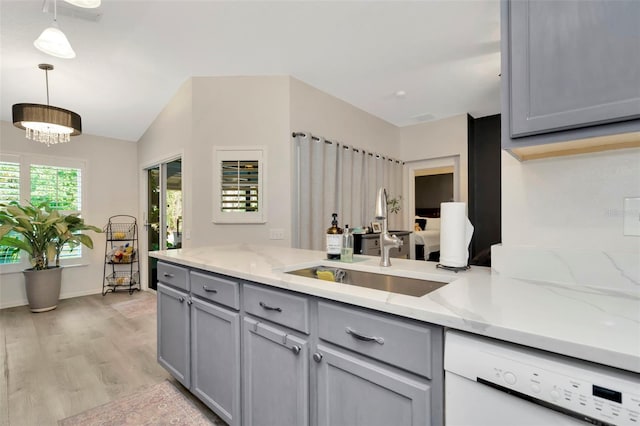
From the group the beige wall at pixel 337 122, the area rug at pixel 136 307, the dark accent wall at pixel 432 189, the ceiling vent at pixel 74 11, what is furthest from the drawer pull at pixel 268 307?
the dark accent wall at pixel 432 189

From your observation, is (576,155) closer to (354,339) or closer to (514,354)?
(514,354)

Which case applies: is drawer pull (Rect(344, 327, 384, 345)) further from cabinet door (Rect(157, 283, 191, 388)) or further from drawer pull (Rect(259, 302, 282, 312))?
cabinet door (Rect(157, 283, 191, 388))

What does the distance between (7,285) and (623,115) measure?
246 inches

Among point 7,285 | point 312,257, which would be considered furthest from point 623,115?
point 7,285

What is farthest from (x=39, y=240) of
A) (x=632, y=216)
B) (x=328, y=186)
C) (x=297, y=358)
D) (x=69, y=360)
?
(x=632, y=216)

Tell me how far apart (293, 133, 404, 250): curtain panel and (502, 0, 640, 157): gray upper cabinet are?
2.77 m

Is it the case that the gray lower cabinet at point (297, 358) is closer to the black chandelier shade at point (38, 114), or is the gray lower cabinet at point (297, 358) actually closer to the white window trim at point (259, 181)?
the white window trim at point (259, 181)

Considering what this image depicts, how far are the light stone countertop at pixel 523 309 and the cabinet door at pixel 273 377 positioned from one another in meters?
0.25

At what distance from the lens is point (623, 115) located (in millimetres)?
834

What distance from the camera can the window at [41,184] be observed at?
13.7 feet

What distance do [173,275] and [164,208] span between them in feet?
9.68

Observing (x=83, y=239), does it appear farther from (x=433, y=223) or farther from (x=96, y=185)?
(x=433, y=223)

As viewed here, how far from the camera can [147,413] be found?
76.9 inches

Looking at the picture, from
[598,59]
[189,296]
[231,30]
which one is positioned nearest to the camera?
[598,59]
